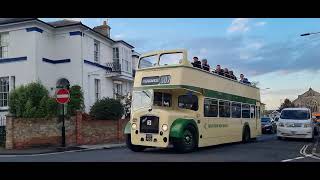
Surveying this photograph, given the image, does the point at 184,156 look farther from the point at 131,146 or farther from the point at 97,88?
the point at 97,88

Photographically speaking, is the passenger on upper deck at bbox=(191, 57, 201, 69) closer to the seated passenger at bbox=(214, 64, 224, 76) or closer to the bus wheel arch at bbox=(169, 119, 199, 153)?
the seated passenger at bbox=(214, 64, 224, 76)

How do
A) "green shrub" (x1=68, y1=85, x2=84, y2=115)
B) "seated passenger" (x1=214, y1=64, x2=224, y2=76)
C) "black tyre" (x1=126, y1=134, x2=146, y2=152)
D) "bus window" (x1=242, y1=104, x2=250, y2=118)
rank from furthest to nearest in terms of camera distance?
"green shrub" (x1=68, y1=85, x2=84, y2=115) < "bus window" (x1=242, y1=104, x2=250, y2=118) < "seated passenger" (x1=214, y1=64, x2=224, y2=76) < "black tyre" (x1=126, y1=134, x2=146, y2=152)

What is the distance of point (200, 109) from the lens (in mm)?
16000

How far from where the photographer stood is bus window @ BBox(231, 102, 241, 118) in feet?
63.7

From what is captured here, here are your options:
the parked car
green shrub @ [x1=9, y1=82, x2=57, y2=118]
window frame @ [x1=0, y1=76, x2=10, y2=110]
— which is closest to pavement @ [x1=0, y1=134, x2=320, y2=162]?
green shrub @ [x1=9, y1=82, x2=57, y2=118]

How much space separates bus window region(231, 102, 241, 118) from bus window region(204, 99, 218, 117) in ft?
7.28

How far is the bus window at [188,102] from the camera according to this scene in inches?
622

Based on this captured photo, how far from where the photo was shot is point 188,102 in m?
15.8

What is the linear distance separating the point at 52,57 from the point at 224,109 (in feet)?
53.0

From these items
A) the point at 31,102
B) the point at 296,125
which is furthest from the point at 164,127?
the point at 31,102

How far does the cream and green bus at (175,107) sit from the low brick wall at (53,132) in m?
7.09

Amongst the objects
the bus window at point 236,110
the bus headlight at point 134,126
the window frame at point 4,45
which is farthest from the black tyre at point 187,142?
the window frame at point 4,45
